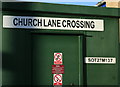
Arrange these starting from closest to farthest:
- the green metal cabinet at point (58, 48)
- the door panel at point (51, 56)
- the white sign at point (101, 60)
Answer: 1. the green metal cabinet at point (58, 48)
2. the door panel at point (51, 56)
3. the white sign at point (101, 60)

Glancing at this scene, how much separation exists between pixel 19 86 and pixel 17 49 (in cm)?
63

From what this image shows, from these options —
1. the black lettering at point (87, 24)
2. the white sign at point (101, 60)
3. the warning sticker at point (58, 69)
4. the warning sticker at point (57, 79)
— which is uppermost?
the black lettering at point (87, 24)

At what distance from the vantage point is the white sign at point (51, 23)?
13.4 ft

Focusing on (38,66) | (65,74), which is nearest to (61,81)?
(65,74)

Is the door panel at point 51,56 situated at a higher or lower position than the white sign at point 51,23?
lower

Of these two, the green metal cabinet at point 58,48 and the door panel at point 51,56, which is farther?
the door panel at point 51,56

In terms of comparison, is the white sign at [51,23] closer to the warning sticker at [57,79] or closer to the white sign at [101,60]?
the white sign at [101,60]

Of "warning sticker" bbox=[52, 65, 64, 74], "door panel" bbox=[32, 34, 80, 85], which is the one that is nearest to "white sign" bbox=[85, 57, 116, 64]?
"door panel" bbox=[32, 34, 80, 85]

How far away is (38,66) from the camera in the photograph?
415 cm

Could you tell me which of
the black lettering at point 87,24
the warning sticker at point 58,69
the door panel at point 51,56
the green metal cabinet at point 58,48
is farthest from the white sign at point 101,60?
the black lettering at point 87,24

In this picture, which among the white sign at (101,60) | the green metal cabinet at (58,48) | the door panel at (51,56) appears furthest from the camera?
the white sign at (101,60)

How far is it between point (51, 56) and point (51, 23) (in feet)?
1.92

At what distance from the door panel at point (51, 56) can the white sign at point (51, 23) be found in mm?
177

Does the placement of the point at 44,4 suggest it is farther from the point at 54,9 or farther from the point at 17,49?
the point at 17,49
